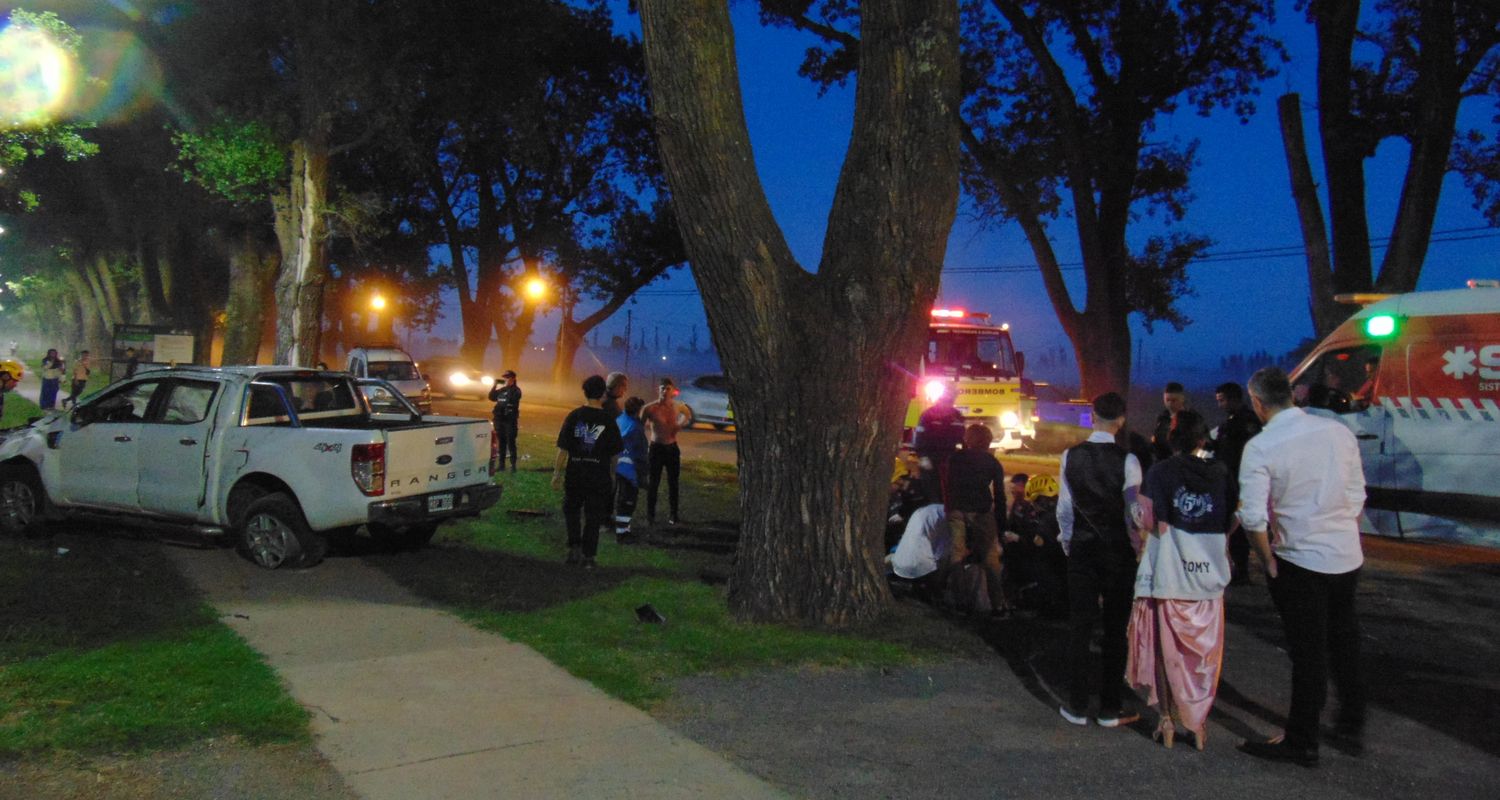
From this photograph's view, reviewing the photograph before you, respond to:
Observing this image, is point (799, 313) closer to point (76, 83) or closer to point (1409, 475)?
point (1409, 475)

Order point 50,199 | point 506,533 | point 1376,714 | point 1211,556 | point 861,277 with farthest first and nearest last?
1. point 50,199
2. point 506,533
3. point 861,277
4. point 1376,714
5. point 1211,556

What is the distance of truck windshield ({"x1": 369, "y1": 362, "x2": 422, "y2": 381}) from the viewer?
27.3 metres

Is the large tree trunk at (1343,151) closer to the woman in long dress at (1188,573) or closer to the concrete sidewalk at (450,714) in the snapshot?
the woman in long dress at (1188,573)

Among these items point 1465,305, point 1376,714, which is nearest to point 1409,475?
point 1465,305

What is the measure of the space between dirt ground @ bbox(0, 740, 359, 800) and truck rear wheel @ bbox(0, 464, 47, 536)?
6442mm

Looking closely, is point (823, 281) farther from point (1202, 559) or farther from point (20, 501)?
point (20, 501)

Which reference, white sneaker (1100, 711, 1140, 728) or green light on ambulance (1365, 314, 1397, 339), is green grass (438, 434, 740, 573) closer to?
white sneaker (1100, 711, 1140, 728)

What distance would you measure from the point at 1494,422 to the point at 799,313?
7.33 m

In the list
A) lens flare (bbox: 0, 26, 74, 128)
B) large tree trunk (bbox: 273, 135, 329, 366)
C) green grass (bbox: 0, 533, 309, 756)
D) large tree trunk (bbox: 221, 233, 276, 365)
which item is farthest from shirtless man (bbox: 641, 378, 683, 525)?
large tree trunk (bbox: 221, 233, 276, 365)

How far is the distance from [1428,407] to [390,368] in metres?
23.2

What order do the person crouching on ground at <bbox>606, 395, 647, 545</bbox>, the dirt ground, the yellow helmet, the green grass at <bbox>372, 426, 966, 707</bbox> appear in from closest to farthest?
the dirt ground
the green grass at <bbox>372, 426, 966, 707</bbox>
the yellow helmet
the person crouching on ground at <bbox>606, 395, 647, 545</bbox>

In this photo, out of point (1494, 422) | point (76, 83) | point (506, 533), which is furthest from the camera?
point (76, 83)

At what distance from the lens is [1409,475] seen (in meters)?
10.7

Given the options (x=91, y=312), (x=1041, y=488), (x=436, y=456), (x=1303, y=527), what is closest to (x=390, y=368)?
(x=436, y=456)
